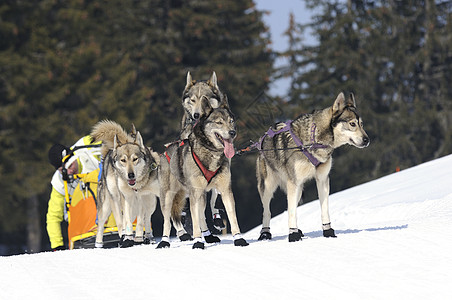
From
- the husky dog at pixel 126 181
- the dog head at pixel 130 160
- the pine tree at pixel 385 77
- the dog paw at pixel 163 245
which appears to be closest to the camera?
the dog paw at pixel 163 245

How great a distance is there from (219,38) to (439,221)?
1059 inches

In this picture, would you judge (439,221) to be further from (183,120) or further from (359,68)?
(359,68)

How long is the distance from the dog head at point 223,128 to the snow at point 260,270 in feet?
3.84

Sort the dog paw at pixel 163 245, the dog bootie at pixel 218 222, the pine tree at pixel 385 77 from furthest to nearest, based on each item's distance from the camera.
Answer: the pine tree at pixel 385 77 < the dog bootie at pixel 218 222 < the dog paw at pixel 163 245

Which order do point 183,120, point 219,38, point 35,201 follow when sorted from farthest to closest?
point 219,38 < point 35,201 < point 183,120

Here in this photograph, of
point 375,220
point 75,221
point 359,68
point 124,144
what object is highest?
point 359,68

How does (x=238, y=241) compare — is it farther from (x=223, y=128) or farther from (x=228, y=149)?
(x=223, y=128)

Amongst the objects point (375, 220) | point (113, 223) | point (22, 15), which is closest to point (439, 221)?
point (375, 220)

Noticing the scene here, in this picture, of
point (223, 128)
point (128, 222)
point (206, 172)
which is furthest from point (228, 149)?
point (128, 222)

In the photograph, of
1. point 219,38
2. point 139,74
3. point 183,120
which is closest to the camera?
point 183,120

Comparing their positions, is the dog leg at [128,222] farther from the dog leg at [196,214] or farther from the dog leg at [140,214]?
the dog leg at [196,214]

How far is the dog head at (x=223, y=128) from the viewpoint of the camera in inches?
316

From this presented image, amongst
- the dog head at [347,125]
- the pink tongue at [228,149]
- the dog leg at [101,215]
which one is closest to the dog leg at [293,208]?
the dog head at [347,125]

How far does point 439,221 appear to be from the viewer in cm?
908
